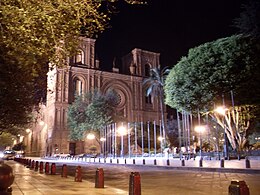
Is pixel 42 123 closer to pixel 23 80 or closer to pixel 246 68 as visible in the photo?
pixel 246 68

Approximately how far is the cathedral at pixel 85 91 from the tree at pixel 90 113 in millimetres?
3203

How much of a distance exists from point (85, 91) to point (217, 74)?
39.7 metres

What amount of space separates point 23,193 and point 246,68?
22990mm

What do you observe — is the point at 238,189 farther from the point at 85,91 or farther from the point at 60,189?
the point at 85,91

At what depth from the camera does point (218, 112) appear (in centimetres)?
3353

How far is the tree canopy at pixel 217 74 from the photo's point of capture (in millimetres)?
27547

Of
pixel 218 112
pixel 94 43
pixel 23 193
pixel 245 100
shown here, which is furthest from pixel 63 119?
pixel 23 193

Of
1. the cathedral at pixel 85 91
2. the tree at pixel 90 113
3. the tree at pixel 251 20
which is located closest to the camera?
the tree at pixel 251 20

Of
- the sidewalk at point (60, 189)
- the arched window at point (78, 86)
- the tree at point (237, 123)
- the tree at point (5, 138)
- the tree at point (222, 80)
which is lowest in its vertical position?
the sidewalk at point (60, 189)

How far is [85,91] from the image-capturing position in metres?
64.8

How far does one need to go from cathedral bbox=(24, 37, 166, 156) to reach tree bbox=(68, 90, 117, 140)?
3203mm

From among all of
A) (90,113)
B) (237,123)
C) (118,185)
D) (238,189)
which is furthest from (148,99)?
(238,189)

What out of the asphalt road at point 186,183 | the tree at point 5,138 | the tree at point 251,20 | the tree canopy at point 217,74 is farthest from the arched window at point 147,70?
the asphalt road at point 186,183

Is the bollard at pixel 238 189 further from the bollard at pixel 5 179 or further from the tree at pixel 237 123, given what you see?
the tree at pixel 237 123
